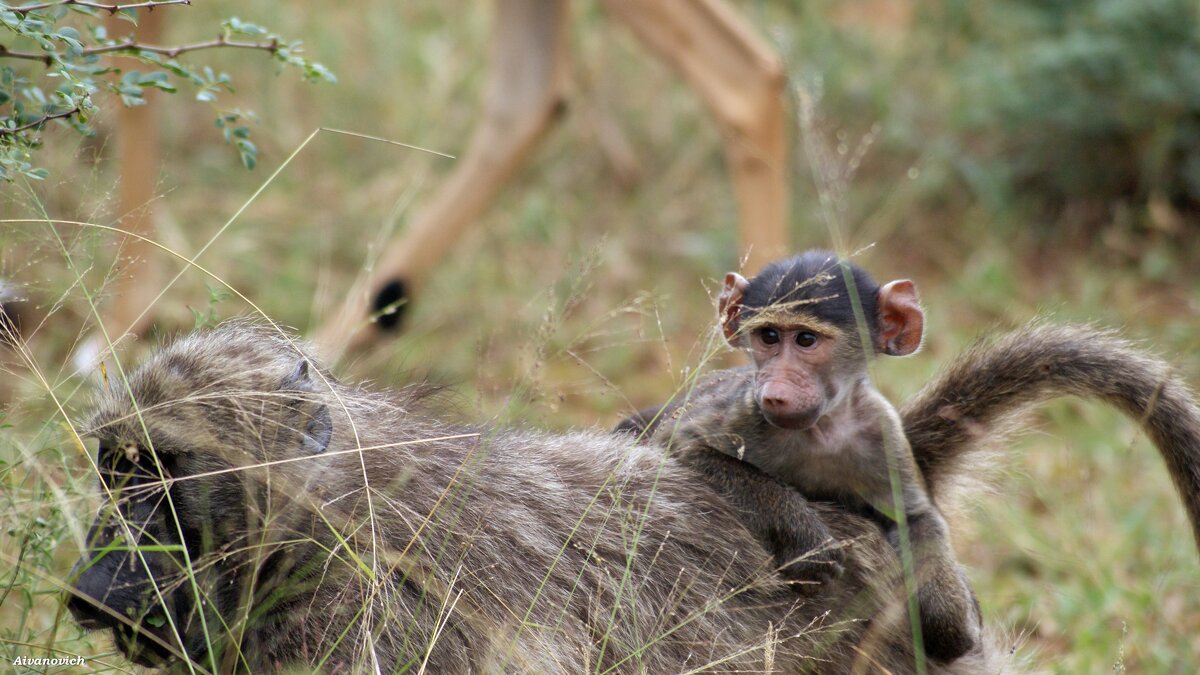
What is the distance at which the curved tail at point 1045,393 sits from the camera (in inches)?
119

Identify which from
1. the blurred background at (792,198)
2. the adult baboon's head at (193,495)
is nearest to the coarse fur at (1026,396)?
the adult baboon's head at (193,495)

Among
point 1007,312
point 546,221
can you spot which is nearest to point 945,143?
point 1007,312

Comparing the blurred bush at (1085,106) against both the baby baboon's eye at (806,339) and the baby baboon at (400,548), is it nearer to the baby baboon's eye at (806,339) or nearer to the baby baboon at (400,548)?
the baby baboon's eye at (806,339)

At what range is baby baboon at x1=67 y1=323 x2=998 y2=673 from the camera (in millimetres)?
2510

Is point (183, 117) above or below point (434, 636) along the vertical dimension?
below

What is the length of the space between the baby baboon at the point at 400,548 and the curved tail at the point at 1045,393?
38cm

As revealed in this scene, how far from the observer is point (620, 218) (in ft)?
24.7

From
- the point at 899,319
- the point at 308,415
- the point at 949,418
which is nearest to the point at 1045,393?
the point at 949,418

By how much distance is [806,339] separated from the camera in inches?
117

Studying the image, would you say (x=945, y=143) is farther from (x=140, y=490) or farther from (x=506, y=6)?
(x=140, y=490)

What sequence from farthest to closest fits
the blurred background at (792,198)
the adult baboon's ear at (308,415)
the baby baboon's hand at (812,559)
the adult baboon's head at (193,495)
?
the blurred background at (792,198) < the baby baboon's hand at (812,559) < the adult baboon's ear at (308,415) < the adult baboon's head at (193,495)

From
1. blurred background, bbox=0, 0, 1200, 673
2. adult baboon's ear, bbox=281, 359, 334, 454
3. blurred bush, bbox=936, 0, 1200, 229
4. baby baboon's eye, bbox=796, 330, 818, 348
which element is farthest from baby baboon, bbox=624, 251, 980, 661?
blurred bush, bbox=936, 0, 1200, 229

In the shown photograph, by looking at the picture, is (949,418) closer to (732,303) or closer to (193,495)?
(732,303)

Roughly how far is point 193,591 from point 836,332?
1.48m
